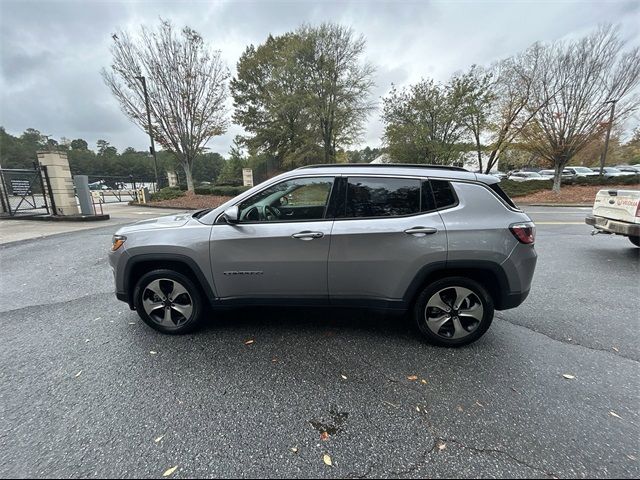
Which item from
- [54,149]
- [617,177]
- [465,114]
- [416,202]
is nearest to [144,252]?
[416,202]

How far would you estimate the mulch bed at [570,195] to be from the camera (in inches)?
734

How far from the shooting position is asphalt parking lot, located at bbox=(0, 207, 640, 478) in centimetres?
178

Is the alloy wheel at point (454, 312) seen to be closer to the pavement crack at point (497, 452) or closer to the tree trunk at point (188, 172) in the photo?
the pavement crack at point (497, 452)

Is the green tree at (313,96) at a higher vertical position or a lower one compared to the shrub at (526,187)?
higher

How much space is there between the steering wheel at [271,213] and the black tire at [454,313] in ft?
5.51

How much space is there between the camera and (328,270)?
111 inches

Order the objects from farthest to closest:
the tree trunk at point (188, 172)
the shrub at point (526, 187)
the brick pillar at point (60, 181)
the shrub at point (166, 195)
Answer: the shrub at point (526, 187), the shrub at point (166, 195), the tree trunk at point (188, 172), the brick pillar at point (60, 181)

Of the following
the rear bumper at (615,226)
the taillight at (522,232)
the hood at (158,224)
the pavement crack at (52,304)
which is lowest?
the pavement crack at (52,304)

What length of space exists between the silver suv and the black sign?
1366cm

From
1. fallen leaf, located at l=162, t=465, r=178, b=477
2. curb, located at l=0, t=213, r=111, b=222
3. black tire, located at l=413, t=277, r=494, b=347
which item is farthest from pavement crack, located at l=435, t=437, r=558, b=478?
curb, located at l=0, t=213, r=111, b=222

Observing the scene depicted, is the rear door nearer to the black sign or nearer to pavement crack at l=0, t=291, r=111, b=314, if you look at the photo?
pavement crack at l=0, t=291, r=111, b=314

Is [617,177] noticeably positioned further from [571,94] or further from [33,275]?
[33,275]

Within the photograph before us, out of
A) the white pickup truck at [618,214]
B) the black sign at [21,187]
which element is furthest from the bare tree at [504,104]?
the black sign at [21,187]

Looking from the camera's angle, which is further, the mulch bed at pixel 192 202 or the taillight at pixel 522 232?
the mulch bed at pixel 192 202
